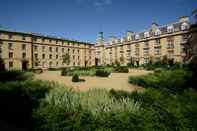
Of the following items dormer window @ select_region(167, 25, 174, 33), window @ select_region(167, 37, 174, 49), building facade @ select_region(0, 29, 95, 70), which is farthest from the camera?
dormer window @ select_region(167, 25, 174, 33)

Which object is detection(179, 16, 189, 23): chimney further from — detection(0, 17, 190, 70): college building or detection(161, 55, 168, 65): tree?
detection(161, 55, 168, 65): tree

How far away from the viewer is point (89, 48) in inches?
2731

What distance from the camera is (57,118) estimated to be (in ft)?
15.5

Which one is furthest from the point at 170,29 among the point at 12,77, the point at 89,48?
the point at 12,77

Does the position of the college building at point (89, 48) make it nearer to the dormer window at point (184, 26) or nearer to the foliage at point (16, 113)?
the dormer window at point (184, 26)

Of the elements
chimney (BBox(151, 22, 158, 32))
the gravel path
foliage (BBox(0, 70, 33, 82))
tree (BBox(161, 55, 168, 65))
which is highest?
chimney (BBox(151, 22, 158, 32))

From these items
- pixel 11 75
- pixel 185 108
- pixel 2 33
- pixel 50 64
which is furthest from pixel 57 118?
pixel 50 64

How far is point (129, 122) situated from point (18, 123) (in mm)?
4330

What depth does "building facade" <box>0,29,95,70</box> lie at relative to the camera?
43219 mm

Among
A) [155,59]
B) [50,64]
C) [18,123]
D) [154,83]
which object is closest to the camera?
[18,123]

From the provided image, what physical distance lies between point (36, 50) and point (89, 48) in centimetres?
2505

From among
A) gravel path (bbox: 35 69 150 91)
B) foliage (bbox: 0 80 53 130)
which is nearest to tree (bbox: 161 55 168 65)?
gravel path (bbox: 35 69 150 91)

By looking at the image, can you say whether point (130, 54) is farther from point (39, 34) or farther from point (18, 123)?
point (18, 123)

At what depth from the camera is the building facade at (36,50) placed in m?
43.2
